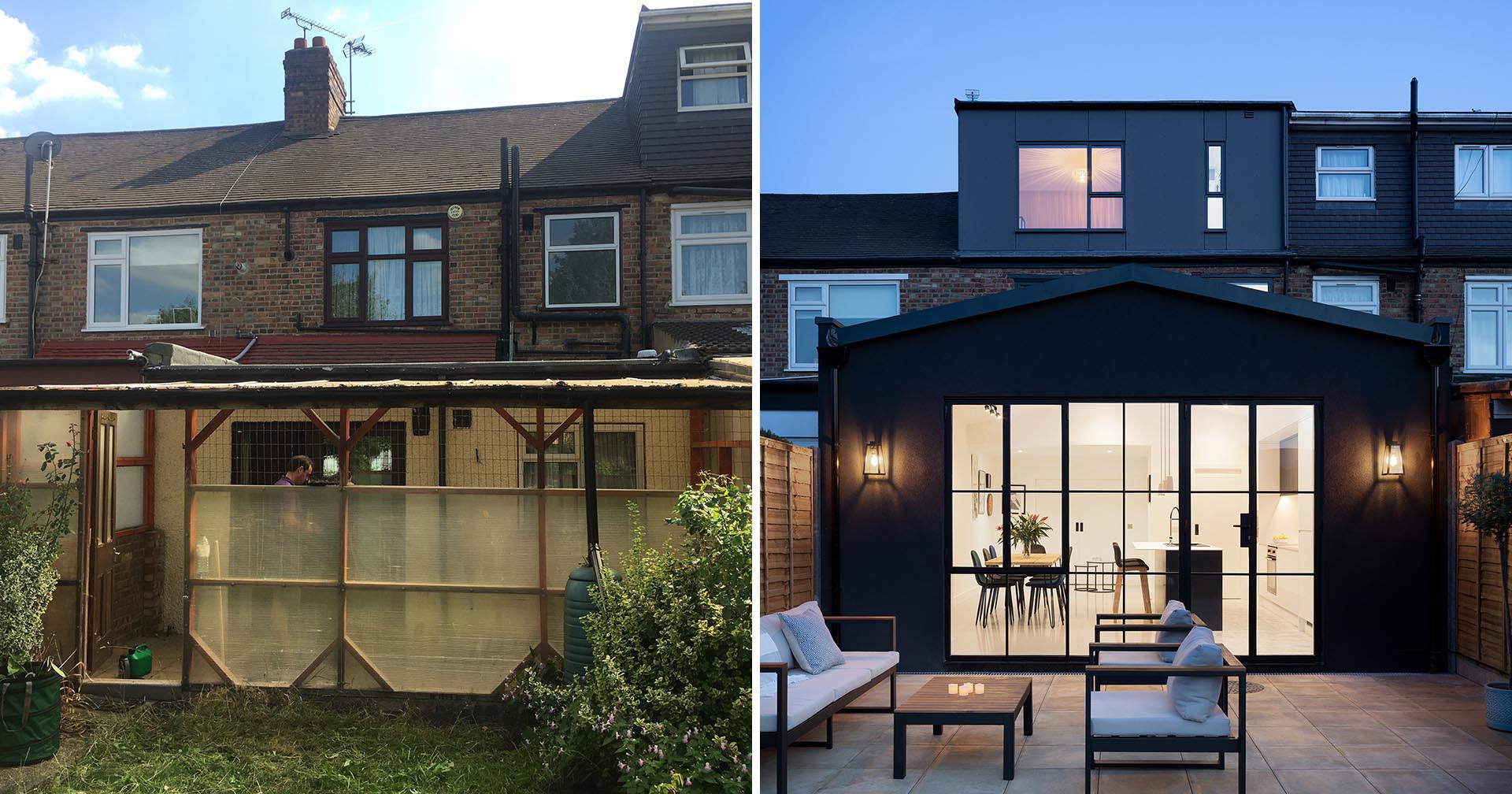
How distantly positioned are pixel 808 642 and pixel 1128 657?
5.85 ft

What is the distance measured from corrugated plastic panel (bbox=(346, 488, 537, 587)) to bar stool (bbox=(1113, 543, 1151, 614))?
3863mm

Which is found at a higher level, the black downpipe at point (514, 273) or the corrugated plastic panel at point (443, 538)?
the black downpipe at point (514, 273)

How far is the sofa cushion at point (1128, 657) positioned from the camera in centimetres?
572

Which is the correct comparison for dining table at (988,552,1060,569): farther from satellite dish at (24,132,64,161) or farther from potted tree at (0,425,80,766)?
satellite dish at (24,132,64,161)

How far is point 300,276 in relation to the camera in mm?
6406

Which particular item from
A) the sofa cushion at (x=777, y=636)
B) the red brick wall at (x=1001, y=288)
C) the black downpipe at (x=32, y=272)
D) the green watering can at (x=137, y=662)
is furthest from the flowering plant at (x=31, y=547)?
the red brick wall at (x=1001, y=288)

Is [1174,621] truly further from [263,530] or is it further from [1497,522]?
[263,530]

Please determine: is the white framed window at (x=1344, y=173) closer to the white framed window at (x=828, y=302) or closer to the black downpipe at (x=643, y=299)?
the white framed window at (x=828, y=302)

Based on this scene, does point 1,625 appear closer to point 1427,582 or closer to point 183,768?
point 183,768

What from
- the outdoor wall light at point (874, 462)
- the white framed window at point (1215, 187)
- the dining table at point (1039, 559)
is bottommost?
the dining table at point (1039, 559)

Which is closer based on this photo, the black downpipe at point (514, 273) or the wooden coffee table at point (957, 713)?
the wooden coffee table at point (957, 713)

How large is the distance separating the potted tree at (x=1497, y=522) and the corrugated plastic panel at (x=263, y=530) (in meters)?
5.94

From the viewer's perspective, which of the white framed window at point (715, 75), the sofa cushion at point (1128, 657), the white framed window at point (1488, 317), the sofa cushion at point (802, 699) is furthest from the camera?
the white framed window at point (1488, 317)

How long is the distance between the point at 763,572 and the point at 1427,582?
4.53 meters
